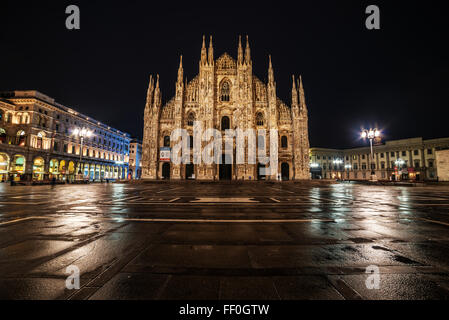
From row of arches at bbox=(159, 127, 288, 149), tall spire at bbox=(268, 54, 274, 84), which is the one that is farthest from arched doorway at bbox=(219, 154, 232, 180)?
tall spire at bbox=(268, 54, 274, 84)

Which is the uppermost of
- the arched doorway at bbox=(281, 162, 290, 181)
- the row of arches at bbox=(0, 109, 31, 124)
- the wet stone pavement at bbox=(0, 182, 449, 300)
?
the row of arches at bbox=(0, 109, 31, 124)

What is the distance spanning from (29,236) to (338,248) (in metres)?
5.85

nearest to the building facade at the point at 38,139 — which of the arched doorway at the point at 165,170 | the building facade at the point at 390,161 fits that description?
the arched doorway at the point at 165,170

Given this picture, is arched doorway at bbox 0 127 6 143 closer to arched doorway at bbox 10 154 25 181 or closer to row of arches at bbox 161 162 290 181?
arched doorway at bbox 10 154 25 181

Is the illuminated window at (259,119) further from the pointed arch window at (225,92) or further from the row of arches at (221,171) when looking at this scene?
the row of arches at (221,171)

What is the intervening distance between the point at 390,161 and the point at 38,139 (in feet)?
295

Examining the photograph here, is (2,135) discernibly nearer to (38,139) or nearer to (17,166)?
(38,139)

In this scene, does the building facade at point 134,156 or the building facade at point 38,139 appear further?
the building facade at point 134,156

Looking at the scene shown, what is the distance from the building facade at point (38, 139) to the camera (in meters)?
35.2

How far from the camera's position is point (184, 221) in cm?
527

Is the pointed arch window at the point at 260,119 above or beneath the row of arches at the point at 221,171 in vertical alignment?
above

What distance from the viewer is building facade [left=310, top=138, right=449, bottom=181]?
5072cm
